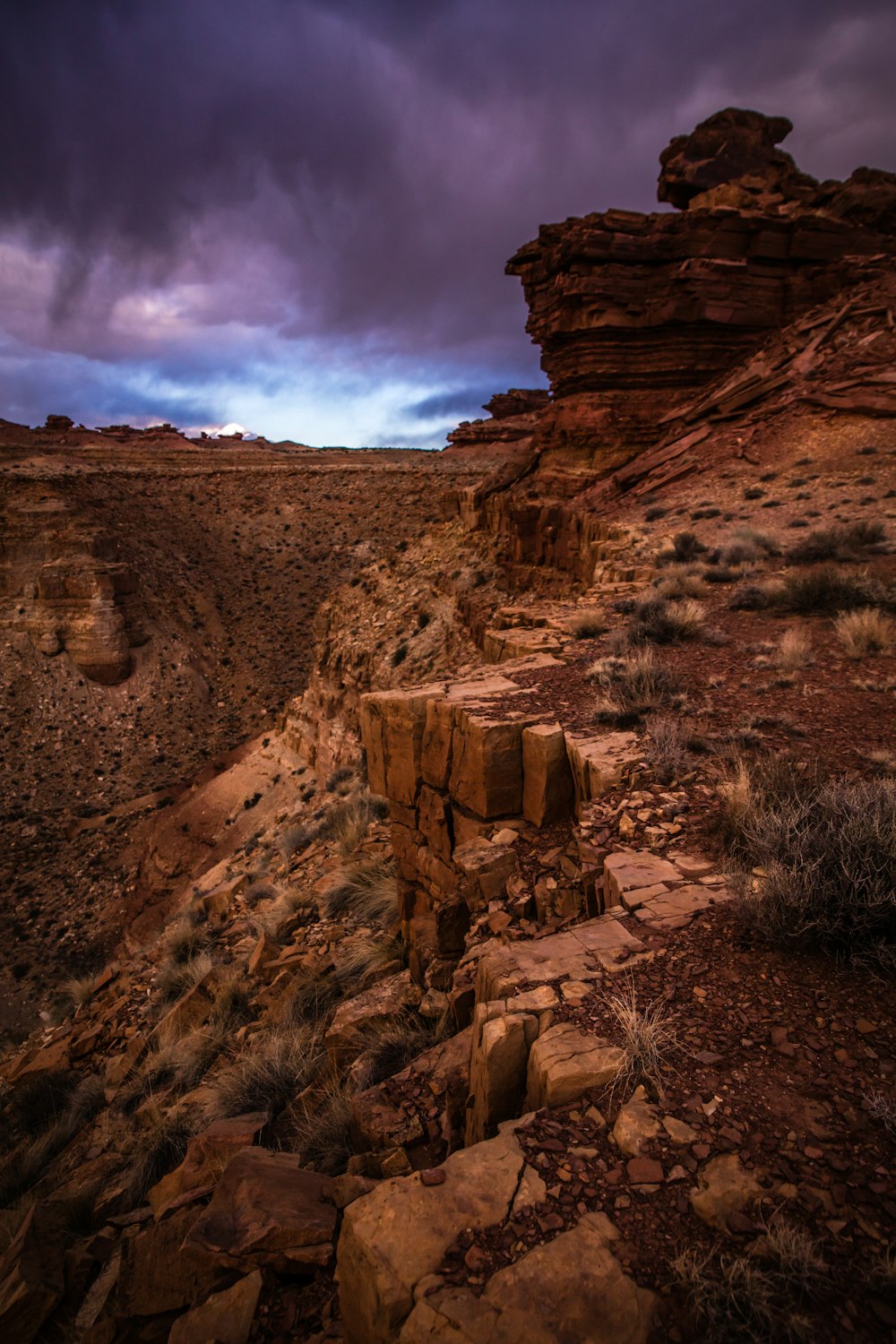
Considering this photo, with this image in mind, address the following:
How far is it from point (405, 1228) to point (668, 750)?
3829 mm

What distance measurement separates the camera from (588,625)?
29.3 feet

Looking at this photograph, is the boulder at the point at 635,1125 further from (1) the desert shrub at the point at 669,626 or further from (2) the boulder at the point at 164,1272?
(1) the desert shrub at the point at 669,626

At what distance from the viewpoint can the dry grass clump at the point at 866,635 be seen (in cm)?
725

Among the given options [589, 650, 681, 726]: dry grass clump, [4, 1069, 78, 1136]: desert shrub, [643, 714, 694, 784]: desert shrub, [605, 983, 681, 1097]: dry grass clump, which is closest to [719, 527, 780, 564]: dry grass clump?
[589, 650, 681, 726]: dry grass clump

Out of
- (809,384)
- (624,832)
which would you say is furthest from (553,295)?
(624,832)

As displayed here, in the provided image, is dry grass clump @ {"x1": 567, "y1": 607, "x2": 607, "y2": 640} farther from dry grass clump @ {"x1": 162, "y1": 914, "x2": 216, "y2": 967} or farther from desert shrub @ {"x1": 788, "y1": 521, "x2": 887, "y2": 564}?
dry grass clump @ {"x1": 162, "y1": 914, "x2": 216, "y2": 967}

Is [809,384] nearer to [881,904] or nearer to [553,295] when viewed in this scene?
[553,295]

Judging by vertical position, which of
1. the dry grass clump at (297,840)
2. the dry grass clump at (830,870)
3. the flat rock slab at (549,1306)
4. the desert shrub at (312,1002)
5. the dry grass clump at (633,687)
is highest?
the dry grass clump at (633,687)

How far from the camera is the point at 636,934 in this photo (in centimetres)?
357

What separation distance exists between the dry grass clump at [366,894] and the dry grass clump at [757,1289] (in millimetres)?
5737

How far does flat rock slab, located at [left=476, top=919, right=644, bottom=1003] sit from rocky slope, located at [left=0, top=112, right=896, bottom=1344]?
0.07 feet

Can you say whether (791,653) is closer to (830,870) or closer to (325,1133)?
(830,870)

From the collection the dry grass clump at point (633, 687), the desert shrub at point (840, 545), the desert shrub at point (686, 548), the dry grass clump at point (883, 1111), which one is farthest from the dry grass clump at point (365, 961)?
the desert shrub at point (840, 545)

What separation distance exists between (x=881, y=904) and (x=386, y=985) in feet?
13.1
